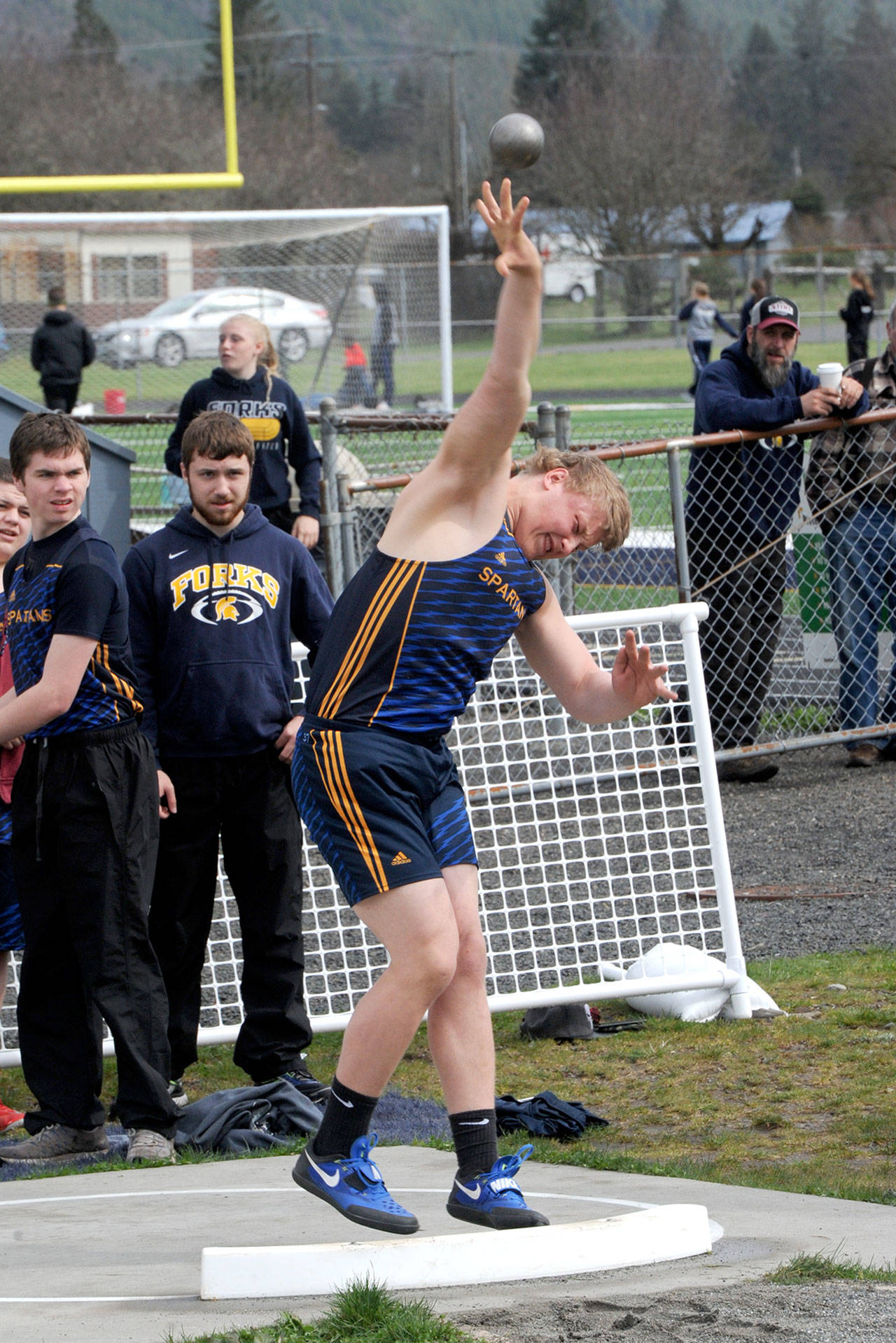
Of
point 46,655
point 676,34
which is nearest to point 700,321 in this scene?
point 46,655

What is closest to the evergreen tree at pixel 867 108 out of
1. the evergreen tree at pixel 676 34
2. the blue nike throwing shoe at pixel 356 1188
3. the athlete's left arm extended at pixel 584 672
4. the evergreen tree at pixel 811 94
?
the evergreen tree at pixel 811 94

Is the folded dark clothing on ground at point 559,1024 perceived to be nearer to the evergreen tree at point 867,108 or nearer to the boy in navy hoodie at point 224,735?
the boy in navy hoodie at point 224,735

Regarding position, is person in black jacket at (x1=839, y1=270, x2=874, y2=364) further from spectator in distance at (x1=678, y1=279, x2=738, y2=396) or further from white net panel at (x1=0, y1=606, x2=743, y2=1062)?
white net panel at (x1=0, y1=606, x2=743, y2=1062)

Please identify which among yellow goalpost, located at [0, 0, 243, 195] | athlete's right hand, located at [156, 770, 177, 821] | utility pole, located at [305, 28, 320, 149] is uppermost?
utility pole, located at [305, 28, 320, 149]

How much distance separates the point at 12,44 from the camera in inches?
3878

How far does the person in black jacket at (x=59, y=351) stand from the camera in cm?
2014

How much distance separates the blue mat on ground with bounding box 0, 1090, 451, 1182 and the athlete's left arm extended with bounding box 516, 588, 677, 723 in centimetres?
151

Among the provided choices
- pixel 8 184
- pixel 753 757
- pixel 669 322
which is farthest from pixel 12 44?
pixel 753 757

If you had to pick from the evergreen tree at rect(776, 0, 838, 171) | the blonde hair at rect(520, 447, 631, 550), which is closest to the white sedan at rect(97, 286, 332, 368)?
the blonde hair at rect(520, 447, 631, 550)

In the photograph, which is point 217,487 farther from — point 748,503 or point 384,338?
point 384,338

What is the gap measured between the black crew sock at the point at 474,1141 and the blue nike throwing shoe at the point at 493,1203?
0.02 meters

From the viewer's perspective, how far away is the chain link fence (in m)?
8.75

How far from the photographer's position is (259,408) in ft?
29.4

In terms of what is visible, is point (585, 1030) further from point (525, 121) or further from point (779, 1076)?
point (525, 121)
